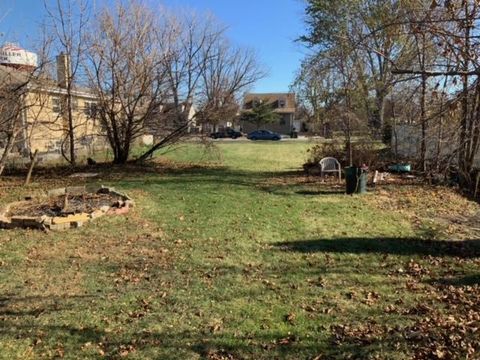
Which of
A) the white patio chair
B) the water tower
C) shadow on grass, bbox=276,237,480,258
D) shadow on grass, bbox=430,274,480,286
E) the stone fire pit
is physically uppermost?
the water tower

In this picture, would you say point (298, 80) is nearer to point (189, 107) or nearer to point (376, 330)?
point (189, 107)

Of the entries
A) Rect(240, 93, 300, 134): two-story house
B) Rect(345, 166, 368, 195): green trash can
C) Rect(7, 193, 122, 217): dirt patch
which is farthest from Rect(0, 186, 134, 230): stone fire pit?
Rect(240, 93, 300, 134): two-story house

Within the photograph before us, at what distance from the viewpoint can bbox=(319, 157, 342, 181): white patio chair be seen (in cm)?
1448

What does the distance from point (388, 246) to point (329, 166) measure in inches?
296

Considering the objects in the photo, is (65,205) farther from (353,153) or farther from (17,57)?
(353,153)

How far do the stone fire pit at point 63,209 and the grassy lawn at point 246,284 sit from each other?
1.28ft

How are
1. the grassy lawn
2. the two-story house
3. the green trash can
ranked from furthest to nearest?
the two-story house → the green trash can → the grassy lawn

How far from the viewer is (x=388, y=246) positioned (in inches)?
291

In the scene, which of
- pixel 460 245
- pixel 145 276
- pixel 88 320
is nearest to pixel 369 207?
pixel 460 245

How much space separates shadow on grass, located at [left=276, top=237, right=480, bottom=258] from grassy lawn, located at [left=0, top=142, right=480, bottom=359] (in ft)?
0.11

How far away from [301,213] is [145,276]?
4559 millimetres

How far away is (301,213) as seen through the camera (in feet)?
31.7

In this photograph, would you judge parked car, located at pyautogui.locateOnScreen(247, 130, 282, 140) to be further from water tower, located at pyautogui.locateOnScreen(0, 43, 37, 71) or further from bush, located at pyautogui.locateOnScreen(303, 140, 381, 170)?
water tower, located at pyautogui.locateOnScreen(0, 43, 37, 71)

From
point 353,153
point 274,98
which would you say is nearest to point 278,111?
point 274,98
